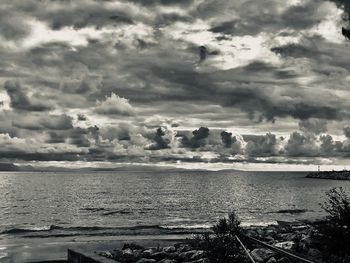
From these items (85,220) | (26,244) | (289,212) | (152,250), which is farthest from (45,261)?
(289,212)

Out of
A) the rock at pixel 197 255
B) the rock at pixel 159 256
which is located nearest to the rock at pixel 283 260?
the rock at pixel 197 255

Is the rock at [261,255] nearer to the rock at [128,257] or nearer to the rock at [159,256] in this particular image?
the rock at [159,256]

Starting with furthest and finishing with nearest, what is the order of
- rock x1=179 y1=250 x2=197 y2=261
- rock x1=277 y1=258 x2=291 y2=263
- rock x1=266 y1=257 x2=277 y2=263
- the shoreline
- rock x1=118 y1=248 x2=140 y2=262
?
the shoreline < rock x1=118 y1=248 x2=140 y2=262 < rock x1=179 y1=250 x2=197 y2=261 < rock x1=266 y1=257 x2=277 y2=263 < rock x1=277 y1=258 x2=291 y2=263

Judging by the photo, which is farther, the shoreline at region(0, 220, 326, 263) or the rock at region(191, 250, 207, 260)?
the shoreline at region(0, 220, 326, 263)

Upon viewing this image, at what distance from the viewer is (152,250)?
18.7m

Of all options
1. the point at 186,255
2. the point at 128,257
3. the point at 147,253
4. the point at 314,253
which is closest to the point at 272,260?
the point at 314,253

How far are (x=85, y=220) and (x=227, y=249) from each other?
40743 millimetres

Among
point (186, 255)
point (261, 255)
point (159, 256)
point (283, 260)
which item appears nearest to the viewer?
point (283, 260)

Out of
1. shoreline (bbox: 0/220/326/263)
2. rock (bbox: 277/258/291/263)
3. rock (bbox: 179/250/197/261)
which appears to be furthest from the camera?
shoreline (bbox: 0/220/326/263)

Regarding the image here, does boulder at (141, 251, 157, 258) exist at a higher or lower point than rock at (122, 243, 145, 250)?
higher

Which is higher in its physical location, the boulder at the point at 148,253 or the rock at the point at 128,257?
the rock at the point at 128,257

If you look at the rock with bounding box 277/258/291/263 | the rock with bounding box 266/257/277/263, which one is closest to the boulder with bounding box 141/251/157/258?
the rock with bounding box 266/257/277/263

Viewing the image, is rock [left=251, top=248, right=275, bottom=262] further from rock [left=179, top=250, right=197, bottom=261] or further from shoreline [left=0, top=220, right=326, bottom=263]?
shoreline [left=0, top=220, right=326, bottom=263]

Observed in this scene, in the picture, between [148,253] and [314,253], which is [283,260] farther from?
[148,253]
